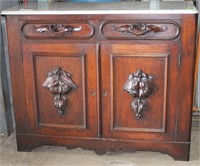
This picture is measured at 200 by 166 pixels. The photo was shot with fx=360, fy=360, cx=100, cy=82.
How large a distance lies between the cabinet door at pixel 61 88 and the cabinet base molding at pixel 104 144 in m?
0.04

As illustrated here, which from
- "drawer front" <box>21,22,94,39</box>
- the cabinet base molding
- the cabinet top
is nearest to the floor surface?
the cabinet base molding

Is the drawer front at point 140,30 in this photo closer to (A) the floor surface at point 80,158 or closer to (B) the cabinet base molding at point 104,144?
(B) the cabinet base molding at point 104,144

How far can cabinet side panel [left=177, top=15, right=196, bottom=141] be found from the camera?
1.69 meters

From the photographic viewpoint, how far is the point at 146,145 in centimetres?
192

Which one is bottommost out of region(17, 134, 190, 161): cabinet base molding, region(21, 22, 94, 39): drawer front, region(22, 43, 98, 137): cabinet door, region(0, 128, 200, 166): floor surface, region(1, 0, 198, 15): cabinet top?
region(0, 128, 200, 166): floor surface

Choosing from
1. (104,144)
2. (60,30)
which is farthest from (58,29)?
(104,144)

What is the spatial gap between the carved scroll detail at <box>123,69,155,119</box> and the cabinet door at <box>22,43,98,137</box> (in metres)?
0.18

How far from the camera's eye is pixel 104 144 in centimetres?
195

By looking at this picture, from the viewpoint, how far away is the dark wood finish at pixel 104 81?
174 cm

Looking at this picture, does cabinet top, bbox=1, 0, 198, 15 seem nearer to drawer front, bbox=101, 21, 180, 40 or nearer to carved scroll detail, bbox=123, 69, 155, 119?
drawer front, bbox=101, 21, 180, 40

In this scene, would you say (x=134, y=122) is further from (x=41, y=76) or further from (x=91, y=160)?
(x=41, y=76)

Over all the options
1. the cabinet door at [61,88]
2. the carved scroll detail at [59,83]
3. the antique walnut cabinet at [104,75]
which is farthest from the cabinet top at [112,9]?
the carved scroll detail at [59,83]

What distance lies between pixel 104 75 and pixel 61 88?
0.77ft

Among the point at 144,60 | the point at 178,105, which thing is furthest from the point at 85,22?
the point at 178,105
